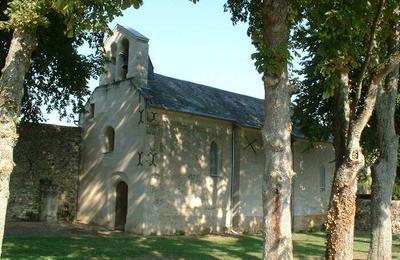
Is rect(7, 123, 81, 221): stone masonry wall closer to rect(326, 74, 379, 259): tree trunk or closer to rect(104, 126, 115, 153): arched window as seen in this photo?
rect(104, 126, 115, 153): arched window

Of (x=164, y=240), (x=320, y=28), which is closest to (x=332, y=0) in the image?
(x=320, y=28)

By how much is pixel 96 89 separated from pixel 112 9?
657 inches

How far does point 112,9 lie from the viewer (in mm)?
8672

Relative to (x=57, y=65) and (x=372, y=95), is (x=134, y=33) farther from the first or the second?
(x=372, y=95)

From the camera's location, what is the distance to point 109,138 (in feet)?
79.8

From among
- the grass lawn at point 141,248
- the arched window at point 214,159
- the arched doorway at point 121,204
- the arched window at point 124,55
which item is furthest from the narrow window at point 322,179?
the arched window at point 124,55

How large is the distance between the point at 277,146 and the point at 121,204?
50.3 feet

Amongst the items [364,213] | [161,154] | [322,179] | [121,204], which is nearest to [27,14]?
[161,154]

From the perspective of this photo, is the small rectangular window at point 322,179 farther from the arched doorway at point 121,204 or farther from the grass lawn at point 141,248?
the arched doorway at point 121,204

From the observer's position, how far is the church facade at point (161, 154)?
69.9 feet

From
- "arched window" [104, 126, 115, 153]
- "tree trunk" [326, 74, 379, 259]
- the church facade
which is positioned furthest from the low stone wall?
"tree trunk" [326, 74, 379, 259]

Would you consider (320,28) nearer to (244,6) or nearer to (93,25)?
(93,25)

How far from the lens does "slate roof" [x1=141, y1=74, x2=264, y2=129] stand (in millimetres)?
22141

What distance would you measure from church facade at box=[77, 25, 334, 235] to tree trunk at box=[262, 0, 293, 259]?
1268 centimetres
